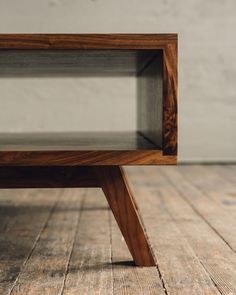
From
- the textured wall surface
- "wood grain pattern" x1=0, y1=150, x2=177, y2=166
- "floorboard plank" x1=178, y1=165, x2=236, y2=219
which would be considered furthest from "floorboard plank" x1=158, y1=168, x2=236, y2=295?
the textured wall surface

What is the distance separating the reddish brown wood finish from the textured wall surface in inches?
69.9

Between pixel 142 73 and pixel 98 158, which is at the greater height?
pixel 142 73

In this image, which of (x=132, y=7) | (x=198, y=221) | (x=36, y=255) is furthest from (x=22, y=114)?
(x=36, y=255)

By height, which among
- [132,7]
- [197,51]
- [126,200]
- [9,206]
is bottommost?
[9,206]

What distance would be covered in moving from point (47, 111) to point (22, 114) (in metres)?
0.13

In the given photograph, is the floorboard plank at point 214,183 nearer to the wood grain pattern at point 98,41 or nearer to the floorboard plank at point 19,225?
the floorboard plank at point 19,225

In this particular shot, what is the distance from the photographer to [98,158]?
1024mm

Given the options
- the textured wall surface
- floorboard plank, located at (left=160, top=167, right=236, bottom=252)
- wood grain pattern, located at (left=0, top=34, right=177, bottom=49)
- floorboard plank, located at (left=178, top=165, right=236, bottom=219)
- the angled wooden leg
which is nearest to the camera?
wood grain pattern, located at (left=0, top=34, right=177, bottom=49)

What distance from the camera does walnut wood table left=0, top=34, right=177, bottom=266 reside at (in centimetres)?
101

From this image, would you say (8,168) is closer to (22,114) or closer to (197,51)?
(22,114)

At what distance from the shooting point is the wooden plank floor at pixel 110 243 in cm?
105

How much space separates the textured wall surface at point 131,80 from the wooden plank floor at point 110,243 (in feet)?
2.60

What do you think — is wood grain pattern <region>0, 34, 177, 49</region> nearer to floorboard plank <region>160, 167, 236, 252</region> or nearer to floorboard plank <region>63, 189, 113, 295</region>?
floorboard plank <region>63, 189, 113, 295</region>

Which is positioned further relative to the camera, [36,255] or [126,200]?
[36,255]
